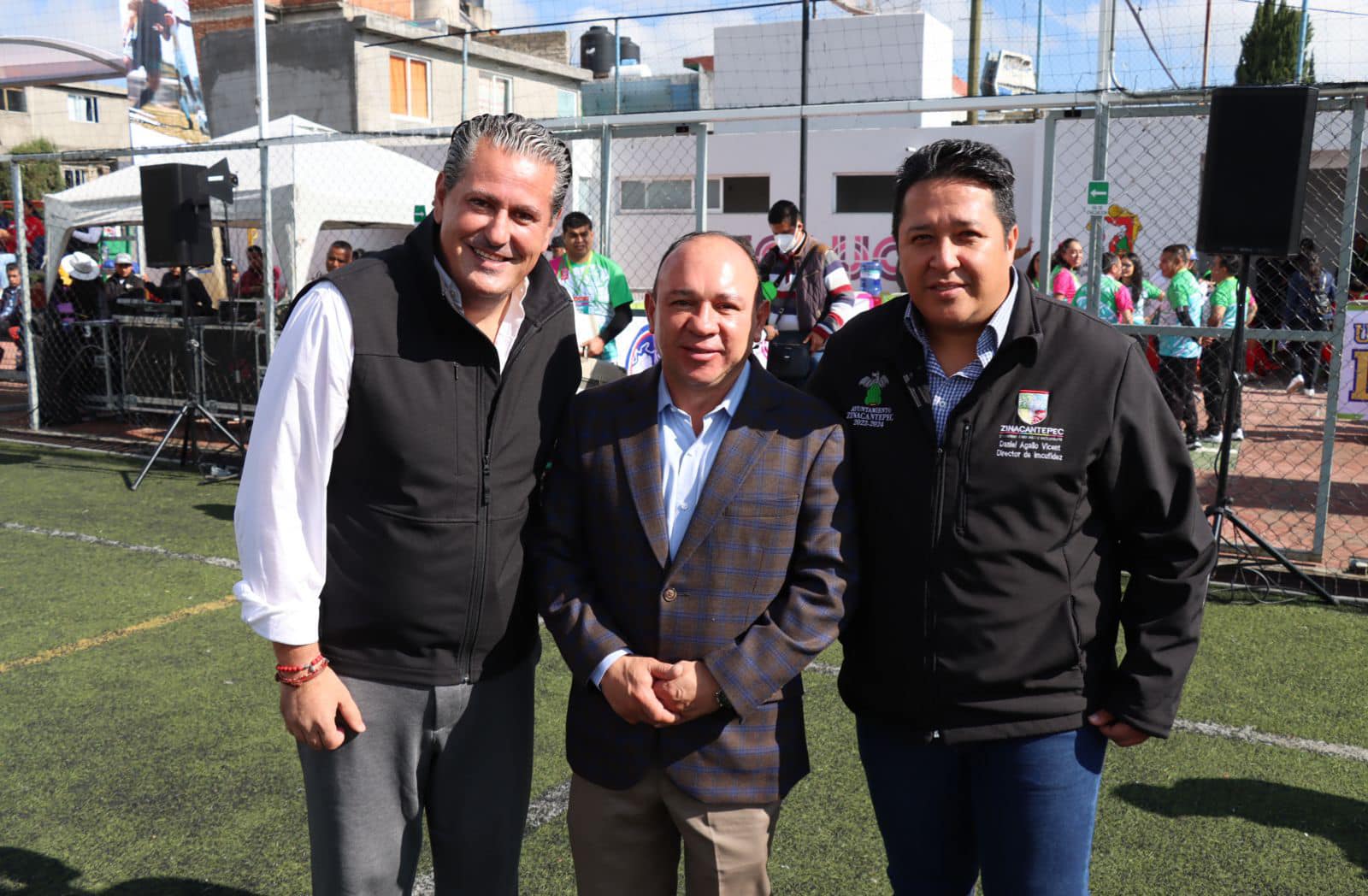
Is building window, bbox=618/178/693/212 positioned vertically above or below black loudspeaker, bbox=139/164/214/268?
above

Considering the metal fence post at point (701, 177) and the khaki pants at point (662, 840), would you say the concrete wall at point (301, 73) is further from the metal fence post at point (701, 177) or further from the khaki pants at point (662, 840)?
the khaki pants at point (662, 840)

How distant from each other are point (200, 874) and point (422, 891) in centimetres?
64

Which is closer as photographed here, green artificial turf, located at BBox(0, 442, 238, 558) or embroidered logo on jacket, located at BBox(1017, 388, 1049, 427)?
embroidered logo on jacket, located at BBox(1017, 388, 1049, 427)

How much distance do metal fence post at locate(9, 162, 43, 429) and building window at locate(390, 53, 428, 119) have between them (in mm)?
18939

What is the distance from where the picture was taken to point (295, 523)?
1.91 m

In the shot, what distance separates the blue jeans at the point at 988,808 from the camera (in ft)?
6.48

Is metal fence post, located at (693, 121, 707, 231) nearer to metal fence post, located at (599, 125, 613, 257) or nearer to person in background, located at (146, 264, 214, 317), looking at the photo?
metal fence post, located at (599, 125, 613, 257)

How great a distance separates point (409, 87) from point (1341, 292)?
26499mm

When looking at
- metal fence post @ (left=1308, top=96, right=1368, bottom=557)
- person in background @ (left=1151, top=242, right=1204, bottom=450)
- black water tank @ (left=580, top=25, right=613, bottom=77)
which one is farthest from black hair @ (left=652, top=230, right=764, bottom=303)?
black water tank @ (left=580, top=25, right=613, bottom=77)

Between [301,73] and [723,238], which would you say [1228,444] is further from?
[301,73]

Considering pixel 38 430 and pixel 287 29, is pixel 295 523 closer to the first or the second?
pixel 38 430

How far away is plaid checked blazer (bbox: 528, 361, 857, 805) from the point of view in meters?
1.97

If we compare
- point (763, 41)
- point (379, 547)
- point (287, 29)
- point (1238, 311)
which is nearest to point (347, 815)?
point (379, 547)

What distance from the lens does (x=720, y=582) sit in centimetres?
197
